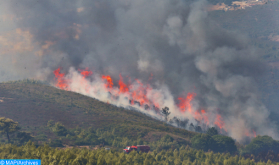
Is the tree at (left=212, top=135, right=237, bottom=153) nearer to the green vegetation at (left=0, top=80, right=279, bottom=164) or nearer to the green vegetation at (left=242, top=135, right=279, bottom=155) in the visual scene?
the green vegetation at (left=0, top=80, right=279, bottom=164)

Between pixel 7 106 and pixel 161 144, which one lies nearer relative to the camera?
pixel 161 144

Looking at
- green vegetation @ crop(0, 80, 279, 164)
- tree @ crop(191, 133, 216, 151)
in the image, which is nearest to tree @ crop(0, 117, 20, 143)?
green vegetation @ crop(0, 80, 279, 164)

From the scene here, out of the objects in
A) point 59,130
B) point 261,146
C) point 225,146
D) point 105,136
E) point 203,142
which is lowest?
point 105,136

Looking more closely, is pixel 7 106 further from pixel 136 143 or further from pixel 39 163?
pixel 39 163

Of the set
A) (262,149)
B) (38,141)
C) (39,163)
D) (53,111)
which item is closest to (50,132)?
(38,141)

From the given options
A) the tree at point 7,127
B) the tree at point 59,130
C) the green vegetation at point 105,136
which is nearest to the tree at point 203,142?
the green vegetation at point 105,136

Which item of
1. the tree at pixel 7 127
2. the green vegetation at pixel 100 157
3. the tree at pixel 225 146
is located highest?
the tree at pixel 225 146

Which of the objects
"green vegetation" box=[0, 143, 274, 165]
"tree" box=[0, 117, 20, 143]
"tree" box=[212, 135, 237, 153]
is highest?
"tree" box=[212, 135, 237, 153]

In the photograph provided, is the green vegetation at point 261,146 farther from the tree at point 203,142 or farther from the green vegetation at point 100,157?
the green vegetation at point 100,157

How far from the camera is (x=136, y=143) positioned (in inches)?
6452

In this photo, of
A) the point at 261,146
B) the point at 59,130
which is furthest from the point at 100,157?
the point at 261,146

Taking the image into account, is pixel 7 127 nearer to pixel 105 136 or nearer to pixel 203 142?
pixel 105 136

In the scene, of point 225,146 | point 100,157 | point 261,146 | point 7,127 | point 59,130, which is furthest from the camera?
point 261,146

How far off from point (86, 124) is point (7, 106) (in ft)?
158
